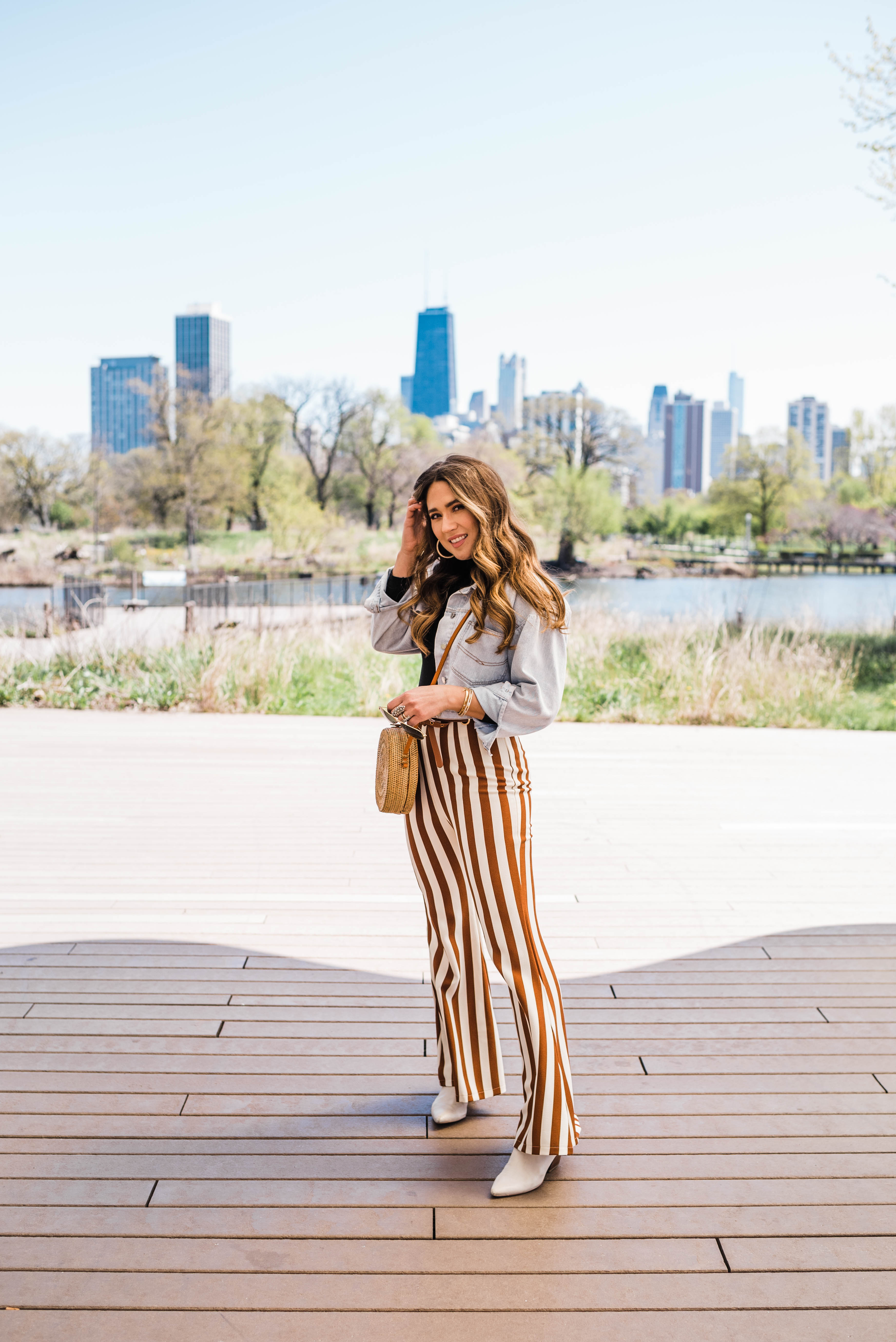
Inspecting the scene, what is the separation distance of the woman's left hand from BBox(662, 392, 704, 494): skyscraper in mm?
189113

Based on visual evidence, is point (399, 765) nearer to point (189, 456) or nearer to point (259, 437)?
point (189, 456)

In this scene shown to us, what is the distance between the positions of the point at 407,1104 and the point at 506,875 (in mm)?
621

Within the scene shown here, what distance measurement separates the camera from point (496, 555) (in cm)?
166

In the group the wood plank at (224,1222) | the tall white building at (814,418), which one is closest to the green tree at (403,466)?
the wood plank at (224,1222)

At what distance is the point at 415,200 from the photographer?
93.2 metres

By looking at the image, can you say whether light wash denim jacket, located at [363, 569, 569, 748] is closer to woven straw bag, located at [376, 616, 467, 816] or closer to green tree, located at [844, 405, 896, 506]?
woven straw bag, located at [376, 616, 467, 816]

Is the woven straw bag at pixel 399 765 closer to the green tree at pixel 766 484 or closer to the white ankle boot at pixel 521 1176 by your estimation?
the white ankle boot at pixel 521 1176

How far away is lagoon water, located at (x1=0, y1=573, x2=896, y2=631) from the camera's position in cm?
977

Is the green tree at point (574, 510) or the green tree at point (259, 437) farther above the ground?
the green tree at point (259, 437)

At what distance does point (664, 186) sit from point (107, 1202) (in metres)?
98.6

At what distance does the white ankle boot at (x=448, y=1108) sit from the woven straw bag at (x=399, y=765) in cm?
59

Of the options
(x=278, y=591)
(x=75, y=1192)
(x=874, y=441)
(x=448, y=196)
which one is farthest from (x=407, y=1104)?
(x=448, y=196)

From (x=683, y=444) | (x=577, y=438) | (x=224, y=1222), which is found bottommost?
(x=224, y=1222)

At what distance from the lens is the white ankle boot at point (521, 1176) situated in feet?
5.54
